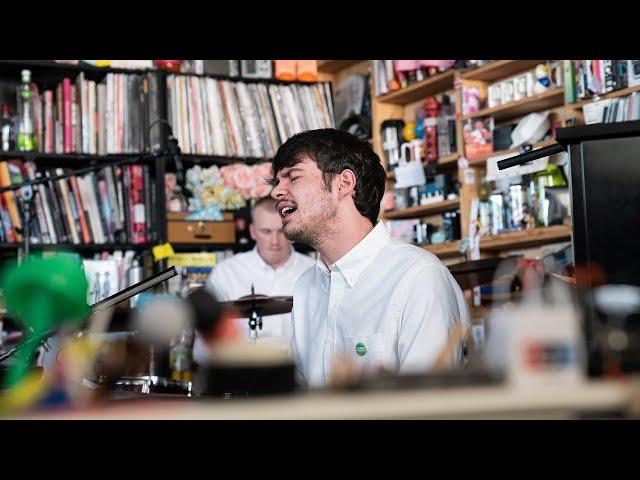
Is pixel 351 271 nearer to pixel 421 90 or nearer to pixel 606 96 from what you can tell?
pixel 606 96

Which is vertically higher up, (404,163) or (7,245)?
(404,163)

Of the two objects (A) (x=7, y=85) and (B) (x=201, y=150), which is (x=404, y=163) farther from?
(A) (x=7, y=85)

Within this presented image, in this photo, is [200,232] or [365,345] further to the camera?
[200,232]

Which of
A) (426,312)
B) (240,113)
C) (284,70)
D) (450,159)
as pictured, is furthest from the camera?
(284,70)

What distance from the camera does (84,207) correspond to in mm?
4453

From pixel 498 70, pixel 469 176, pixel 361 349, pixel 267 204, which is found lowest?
pixel 361 349

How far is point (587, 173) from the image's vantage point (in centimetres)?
128

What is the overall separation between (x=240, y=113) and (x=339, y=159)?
2.82 metres

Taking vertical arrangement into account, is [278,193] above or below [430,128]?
below

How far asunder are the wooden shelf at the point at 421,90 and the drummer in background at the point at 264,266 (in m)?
1.12

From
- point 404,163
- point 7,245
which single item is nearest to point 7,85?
point 7,245

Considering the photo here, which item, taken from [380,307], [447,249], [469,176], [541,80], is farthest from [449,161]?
[380,307]
